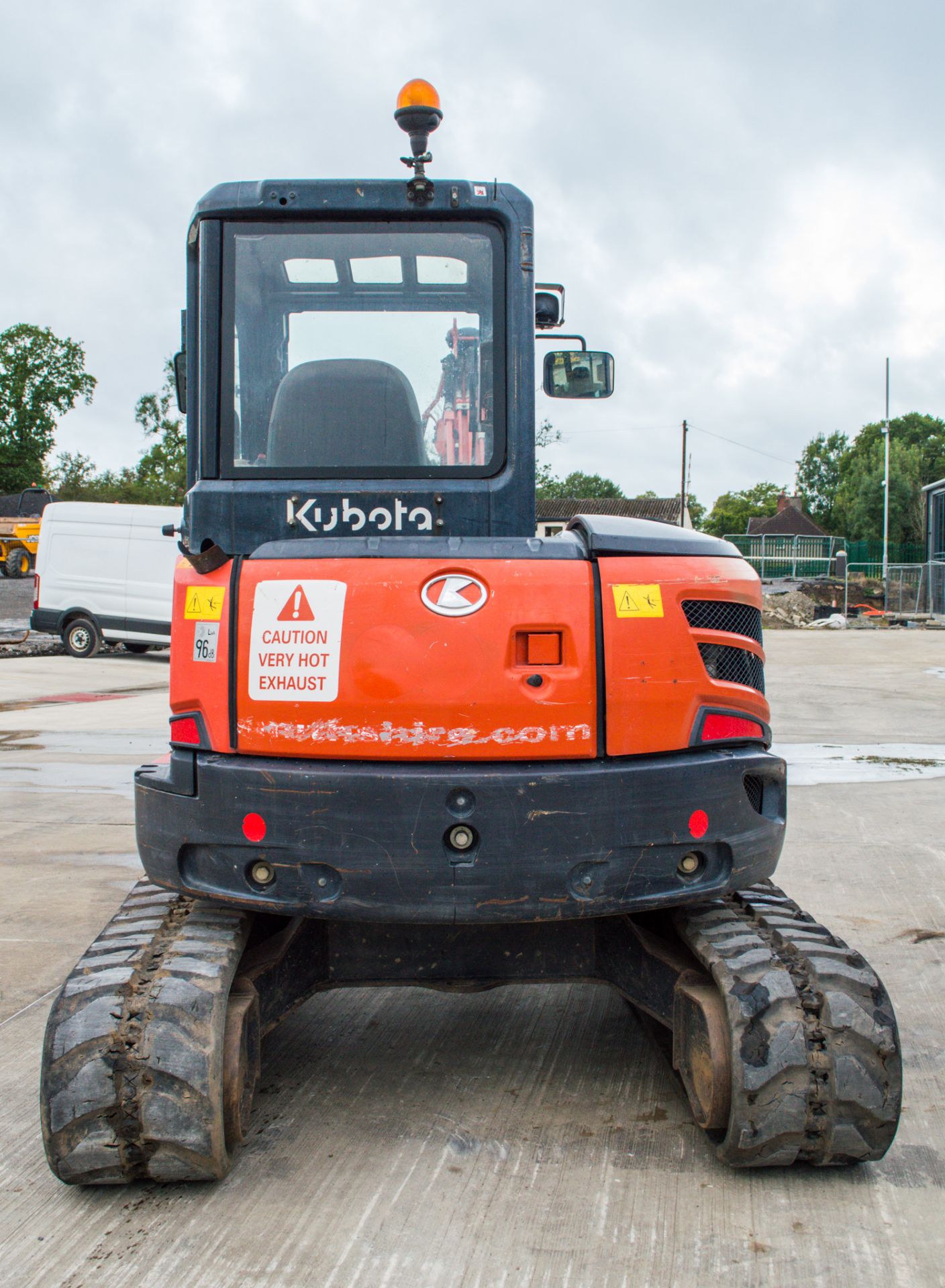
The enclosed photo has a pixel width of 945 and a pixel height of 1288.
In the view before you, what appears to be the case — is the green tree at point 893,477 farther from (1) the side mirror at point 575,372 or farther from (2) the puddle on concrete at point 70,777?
(1) the side mirror at point 575,372

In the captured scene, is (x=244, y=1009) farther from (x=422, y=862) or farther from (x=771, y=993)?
(x=771, y=993)

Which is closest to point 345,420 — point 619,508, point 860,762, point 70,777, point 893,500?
point 70,777

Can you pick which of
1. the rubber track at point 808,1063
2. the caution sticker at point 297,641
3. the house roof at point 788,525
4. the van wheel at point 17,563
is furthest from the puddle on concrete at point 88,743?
the house roof at point 788,525

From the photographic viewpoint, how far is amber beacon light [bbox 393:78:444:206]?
347 cm

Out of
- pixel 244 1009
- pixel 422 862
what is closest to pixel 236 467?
pixel 422 862

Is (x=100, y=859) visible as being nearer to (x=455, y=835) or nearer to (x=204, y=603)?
(x=204, y=603)

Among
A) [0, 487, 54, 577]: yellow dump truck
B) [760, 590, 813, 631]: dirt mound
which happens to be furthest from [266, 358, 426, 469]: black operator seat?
[0, 487, 54, 577]: yellow dump truck

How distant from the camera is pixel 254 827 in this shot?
304 centimetres

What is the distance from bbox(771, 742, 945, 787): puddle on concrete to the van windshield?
5703 millimetres

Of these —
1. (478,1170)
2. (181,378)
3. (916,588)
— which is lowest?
(478,1170)

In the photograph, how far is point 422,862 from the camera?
2.96 metres

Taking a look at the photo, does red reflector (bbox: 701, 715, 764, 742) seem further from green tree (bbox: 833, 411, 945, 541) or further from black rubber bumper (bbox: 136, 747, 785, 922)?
green tree (bbox: 833, 411, 945, 541)

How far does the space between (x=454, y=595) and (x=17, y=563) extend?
39571 mm

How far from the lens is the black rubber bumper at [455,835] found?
296cm
